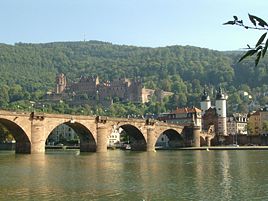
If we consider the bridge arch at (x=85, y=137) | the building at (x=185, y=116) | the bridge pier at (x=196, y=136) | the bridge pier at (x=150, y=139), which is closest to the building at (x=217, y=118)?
the building at (x=185, y=116)

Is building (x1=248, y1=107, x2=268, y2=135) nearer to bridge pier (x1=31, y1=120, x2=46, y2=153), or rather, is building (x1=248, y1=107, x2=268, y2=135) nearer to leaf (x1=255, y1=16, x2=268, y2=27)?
bridge pier (x1=31, y1=120, x2=46, y2=153)

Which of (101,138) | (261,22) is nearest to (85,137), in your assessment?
(101,138)

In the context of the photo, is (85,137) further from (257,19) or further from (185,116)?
(257,19)

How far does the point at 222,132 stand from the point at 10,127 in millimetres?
68664

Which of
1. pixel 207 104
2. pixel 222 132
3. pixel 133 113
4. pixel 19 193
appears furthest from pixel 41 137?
pixel 133 113

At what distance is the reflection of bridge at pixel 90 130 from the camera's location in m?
68.5

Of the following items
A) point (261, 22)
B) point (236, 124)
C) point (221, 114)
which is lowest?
point (261, 22)

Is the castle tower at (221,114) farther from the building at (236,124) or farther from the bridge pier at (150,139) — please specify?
the bridge pier at (150,139)

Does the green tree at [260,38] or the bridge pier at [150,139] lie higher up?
the green tree at [260,38]

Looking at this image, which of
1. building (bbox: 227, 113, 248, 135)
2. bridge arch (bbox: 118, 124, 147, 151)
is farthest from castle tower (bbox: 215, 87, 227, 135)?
bridge arch (bbox: 118, 124, 147, 151)

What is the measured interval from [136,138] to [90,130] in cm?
1853

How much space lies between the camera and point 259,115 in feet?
472

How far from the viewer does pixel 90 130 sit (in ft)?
261

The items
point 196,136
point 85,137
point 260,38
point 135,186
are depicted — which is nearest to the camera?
point 260,38
